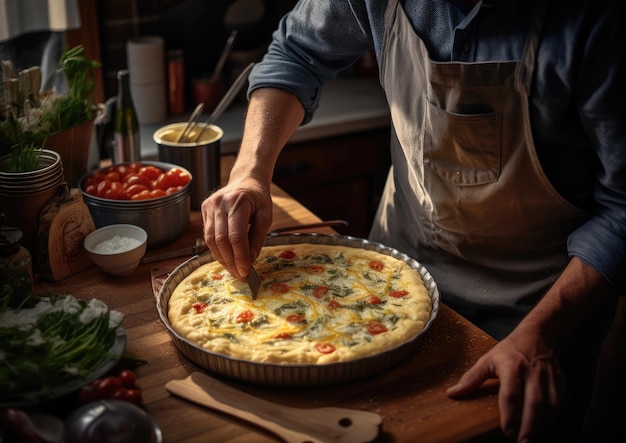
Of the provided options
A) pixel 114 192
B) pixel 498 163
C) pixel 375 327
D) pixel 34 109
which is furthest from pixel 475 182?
pixel 34 109

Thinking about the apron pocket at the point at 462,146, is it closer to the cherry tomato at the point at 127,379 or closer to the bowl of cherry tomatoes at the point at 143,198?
the bowl of cherry tomatoes at the point at 143,198

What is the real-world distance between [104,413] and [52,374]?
20 centimetres

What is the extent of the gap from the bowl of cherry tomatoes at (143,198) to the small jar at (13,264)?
0.31 m

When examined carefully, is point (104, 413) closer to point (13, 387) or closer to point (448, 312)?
point (13, 387)

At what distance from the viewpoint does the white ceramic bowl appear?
1732 millimetres

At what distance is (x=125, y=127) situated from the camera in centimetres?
222

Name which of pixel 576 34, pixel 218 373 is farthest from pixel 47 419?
pixel 576 34

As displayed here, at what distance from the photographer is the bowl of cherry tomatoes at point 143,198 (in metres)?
1.86

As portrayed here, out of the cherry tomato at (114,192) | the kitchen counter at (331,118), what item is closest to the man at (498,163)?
the cherry tomato at (114,192)

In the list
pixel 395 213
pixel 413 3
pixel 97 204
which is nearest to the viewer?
pixel 413 3

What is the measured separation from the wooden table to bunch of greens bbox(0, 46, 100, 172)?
0.46m

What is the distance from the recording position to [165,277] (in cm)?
175

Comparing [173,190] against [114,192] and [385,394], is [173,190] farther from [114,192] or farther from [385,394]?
[385,394]

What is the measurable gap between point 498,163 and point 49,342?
3.28 ft
